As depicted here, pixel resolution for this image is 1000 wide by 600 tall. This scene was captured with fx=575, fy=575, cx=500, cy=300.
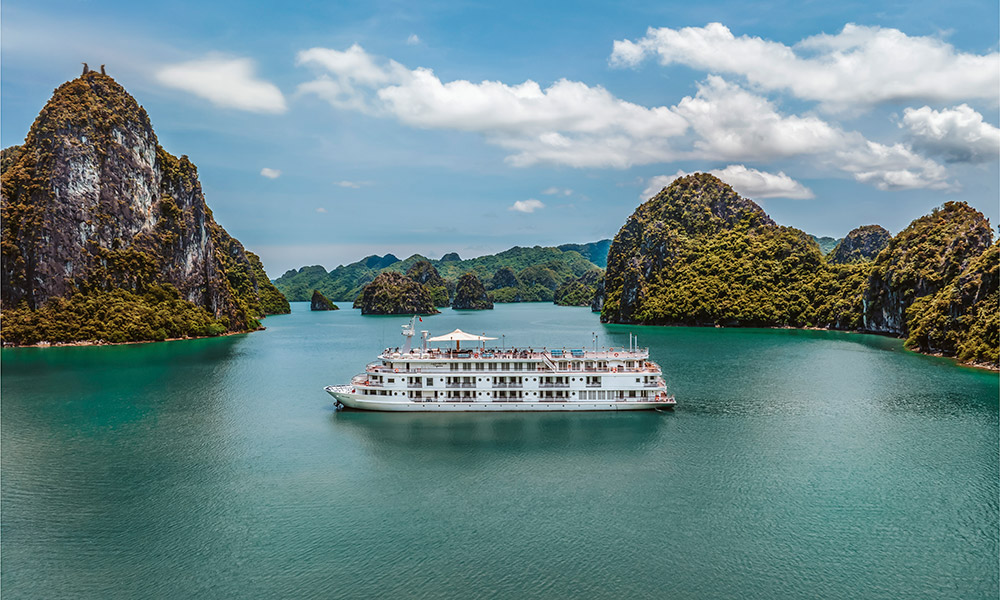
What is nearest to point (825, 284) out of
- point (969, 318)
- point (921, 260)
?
point (921, 260)

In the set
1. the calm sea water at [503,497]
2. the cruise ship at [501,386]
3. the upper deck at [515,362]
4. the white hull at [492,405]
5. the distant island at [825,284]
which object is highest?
the distant island at [825,284]

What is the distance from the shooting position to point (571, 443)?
45312 millimetres

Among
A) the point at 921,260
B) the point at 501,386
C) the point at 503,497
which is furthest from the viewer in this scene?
the point at 921,260

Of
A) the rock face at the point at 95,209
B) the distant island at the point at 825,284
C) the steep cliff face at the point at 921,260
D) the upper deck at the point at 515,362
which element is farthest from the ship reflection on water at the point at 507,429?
the rock face at the point at 95,209

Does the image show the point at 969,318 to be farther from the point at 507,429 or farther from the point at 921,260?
the point at 507,429

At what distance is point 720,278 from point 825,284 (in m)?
27.4

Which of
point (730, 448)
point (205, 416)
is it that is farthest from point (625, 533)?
point (205, 416)

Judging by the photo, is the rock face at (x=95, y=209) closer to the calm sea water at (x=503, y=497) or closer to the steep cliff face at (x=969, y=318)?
the calm sea water at (x=503, y=497)

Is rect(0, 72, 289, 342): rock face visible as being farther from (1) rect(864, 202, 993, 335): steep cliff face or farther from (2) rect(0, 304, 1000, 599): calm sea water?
(1) rect(864, 202, 993, 335): steep cliff face

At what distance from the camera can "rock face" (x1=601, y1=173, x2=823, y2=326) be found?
520ft

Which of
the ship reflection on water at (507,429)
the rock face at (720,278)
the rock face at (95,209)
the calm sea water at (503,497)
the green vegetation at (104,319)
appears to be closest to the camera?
the calm sea water at (503,497)

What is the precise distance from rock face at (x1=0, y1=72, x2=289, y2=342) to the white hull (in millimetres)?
103279

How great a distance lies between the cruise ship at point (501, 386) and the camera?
5469 centimetres

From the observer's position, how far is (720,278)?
17025 cm
